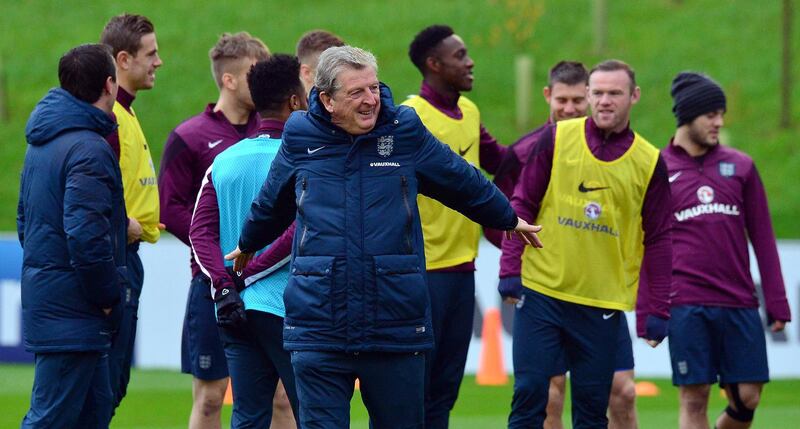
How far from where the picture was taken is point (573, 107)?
9.59 m

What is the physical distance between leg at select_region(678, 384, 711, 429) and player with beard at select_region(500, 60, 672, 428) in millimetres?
1356

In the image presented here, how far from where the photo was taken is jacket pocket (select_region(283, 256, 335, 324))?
232 inches

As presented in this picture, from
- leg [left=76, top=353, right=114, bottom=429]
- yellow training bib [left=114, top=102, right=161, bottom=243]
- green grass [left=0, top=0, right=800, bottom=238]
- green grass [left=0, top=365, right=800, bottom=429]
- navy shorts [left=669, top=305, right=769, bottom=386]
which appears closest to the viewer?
leg [left=76, top=353, right=114, bottom=429]

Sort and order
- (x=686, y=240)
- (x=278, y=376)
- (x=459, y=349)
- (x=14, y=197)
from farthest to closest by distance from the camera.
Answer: (x=14, y=197) < (x=686, y=240) < (x=459, y=349) < (x=278, y=376)

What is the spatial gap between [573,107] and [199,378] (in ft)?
10.5

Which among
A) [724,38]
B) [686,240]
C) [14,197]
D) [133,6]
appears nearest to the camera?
[686,240]

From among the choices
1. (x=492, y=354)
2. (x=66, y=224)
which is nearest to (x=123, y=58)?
(x=66, y=224)

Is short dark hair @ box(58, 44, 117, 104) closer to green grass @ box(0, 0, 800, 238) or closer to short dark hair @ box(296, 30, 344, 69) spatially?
short dark hair @ box(296, 30, 344, 69)

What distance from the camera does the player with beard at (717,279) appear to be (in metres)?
9.14

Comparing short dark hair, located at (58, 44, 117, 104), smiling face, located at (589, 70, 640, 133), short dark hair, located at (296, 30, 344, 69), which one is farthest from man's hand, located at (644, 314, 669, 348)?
short dark hair, located at (58, 44, 117, 104)

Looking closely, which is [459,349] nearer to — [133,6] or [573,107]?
[573,107]

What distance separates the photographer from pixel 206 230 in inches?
279

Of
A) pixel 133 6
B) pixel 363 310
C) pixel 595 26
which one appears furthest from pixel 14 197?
pixel 363 310

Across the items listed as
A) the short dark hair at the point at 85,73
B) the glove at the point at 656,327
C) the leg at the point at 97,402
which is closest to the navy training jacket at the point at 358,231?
the short dark hair at the point at 85,73
